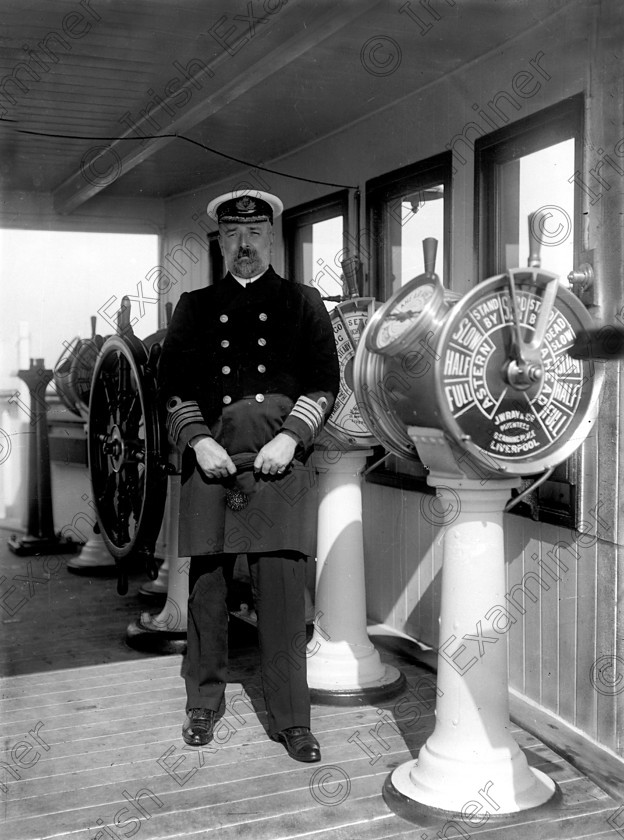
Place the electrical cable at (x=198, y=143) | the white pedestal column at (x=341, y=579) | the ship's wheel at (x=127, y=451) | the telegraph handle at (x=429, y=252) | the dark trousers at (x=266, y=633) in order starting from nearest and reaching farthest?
A: the telegraph handle at (x=429, y=252) → the dark trousers at (x=266, y=633) → the white pedestal column at (x=341, y=579) → the ship's wheel at (x=127, y=451) → the electrical cable at (x=198, y=143)

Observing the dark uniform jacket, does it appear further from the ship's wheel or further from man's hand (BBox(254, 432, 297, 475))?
the ship's wheel

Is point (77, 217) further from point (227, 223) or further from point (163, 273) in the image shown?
point (227, 223)

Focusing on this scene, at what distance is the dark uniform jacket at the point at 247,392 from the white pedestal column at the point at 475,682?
0.63 metres

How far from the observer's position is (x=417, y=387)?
242cm

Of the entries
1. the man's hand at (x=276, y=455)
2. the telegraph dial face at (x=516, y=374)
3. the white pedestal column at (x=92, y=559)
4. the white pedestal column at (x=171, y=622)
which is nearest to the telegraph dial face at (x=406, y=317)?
the telegraph dial face at (x=516, y=374)

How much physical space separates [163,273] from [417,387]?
4.32 metres

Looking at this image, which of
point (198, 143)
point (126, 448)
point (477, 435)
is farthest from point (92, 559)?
point (477, 435)

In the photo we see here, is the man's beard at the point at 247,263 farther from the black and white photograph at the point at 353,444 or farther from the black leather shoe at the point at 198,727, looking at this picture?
the black leather shoe at the point at 198,727

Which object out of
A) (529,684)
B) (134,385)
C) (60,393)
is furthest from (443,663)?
(60,393)

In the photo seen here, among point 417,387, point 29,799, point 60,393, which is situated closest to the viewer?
point 417,387

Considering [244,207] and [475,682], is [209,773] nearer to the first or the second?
[475,682]

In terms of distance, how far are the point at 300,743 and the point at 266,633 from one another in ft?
1.18

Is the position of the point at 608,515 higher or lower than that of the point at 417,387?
lower

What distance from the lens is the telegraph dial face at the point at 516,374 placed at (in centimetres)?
229
